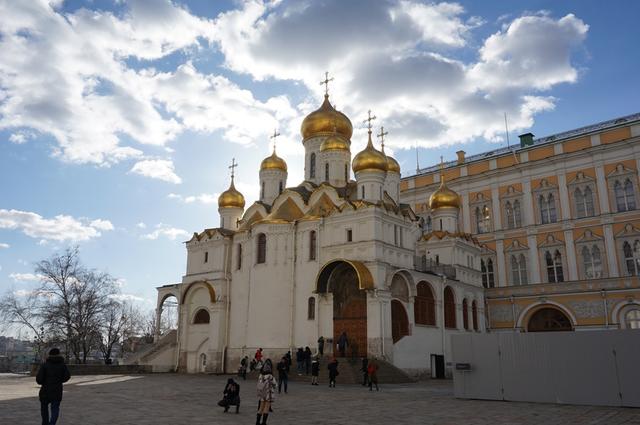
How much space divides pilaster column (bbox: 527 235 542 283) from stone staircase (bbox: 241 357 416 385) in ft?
48.6

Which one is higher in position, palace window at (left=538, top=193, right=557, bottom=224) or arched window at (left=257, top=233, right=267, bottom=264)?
palace window at (left=538, top=193, right=557, bottom=224)

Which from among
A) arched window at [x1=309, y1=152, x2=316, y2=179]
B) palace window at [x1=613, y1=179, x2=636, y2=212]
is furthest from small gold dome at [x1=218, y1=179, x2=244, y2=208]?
palace window at [x1=613, y1=179, x2=636, y2=212]

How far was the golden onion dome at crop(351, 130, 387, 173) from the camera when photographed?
1051 inches

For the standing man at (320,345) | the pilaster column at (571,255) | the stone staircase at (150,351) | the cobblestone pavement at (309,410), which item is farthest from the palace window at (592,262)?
the stone staircase at (150,351)

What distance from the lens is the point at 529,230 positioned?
34.6 meters

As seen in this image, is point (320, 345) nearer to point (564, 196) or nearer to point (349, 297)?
point (349, 297)

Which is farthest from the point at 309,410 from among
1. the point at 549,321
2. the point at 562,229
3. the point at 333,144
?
the point at 562,229

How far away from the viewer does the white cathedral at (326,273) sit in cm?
2423

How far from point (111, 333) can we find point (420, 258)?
22.5 m

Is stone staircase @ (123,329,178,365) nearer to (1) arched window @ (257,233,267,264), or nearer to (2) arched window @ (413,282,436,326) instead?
(1) arched window @ (257,233,267,264)

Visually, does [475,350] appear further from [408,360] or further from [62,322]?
[62,322]

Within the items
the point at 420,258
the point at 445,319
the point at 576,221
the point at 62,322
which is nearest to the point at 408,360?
the point at 445,319

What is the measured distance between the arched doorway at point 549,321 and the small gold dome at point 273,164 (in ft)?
59.7

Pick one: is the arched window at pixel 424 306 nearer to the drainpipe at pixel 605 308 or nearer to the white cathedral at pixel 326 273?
the white cathedral at pixel 326 273
